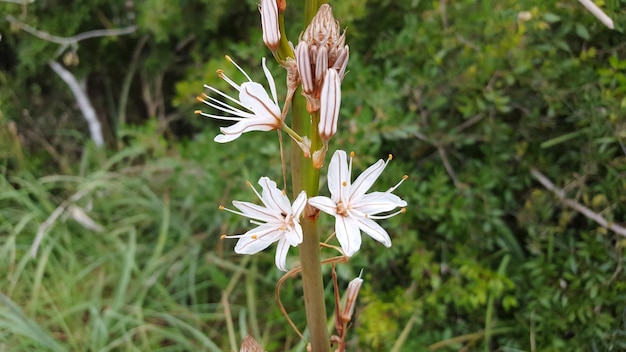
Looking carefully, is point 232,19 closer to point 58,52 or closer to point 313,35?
point 58,52

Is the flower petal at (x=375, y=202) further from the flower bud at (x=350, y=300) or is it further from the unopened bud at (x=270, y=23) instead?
the unopened bud at (x=270, y=23)

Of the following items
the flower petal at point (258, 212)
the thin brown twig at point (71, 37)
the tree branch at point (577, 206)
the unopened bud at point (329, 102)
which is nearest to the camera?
the unopened bud at point (329, 102)

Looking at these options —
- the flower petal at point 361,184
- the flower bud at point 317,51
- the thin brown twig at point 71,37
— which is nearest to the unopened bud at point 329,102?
the flower bud at point 317,51

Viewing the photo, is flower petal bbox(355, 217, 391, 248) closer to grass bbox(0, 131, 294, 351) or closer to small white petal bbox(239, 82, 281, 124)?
small white petal bbox(239, 82, 281, 124)

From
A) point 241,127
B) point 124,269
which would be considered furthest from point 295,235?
point 124,269

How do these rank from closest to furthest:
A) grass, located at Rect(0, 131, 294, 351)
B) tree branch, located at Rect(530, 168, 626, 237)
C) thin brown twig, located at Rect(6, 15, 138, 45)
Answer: tree branch, located at Rect(530, 168, 626, 237) → grass, located at Rect(0, 131, 294, 351) → thin brown twig, located at Rect(6, 15, 138, 45)

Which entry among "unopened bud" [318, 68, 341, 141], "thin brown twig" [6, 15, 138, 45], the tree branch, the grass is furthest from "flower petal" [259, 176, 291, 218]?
"thin brown twig" [6, 15, 138, 45]
